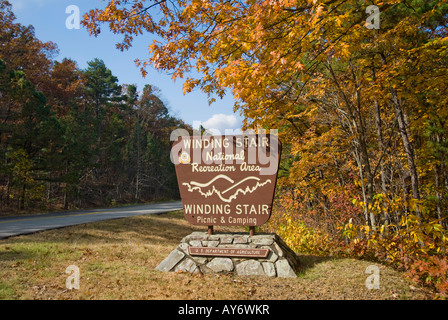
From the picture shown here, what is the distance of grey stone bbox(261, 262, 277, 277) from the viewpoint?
5645mm

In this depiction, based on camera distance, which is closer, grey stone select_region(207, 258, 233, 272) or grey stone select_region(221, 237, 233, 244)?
grey stone select_region(207, 258, 233, 272)

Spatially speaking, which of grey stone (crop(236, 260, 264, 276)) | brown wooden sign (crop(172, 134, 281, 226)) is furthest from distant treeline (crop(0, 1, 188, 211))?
grey stone (crop(236, 260, 264, 276))

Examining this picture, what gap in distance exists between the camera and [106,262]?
6.22 meters

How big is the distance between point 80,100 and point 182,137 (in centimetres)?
3196

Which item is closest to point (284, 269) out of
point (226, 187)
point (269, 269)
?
point (269, 269)

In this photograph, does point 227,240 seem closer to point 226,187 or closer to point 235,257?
point 235,257

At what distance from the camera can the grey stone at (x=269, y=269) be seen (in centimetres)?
564

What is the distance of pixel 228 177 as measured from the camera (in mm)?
6234

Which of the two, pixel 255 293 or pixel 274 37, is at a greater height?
pixel 274 37

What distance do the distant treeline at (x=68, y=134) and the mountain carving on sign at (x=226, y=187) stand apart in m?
14.9

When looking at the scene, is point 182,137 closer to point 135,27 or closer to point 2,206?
point 135,27

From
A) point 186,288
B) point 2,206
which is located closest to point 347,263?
point 186,288

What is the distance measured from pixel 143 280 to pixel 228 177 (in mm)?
2500

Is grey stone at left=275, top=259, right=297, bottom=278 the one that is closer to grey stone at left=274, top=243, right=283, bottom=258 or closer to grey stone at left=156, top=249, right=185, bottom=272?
grey stone at left=274, top=243, right=283, bottom=258
